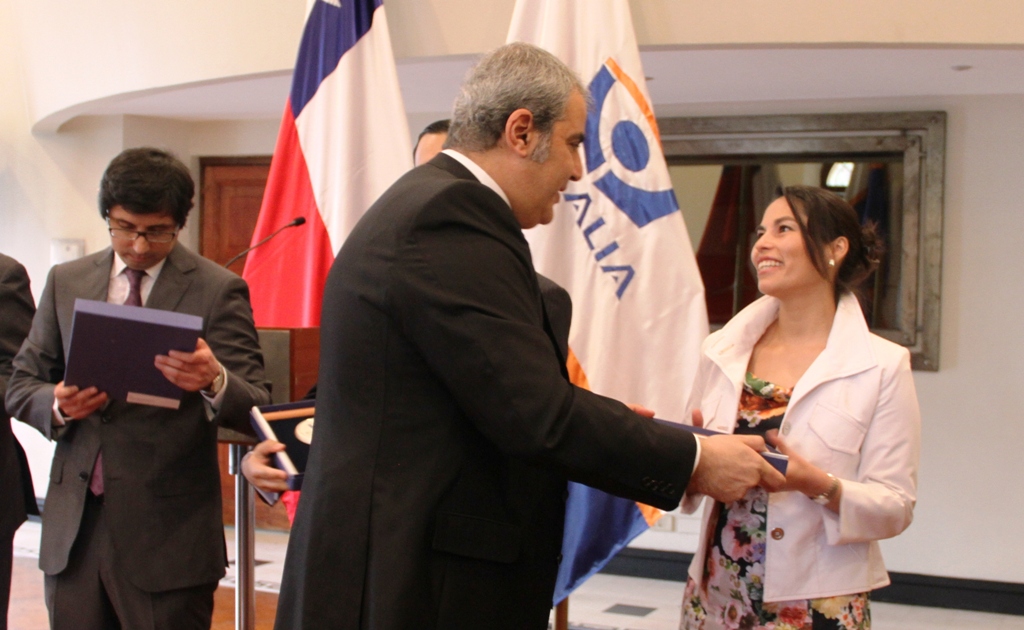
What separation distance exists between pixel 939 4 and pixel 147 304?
8.77ft

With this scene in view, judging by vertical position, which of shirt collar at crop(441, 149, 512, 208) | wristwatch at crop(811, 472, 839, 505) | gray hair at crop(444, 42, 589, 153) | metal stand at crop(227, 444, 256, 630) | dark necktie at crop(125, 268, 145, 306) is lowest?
metal stand at crop(227, 444, 256, 630)

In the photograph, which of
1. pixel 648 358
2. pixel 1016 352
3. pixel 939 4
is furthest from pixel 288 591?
pixel 1016 352

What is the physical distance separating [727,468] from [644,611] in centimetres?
329

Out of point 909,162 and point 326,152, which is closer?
point 326,152

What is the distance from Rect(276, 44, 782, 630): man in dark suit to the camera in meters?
1.24

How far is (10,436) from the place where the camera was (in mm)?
2537

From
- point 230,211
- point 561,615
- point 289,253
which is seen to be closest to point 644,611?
point 561,615

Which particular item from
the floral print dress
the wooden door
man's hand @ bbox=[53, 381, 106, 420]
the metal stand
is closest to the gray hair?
the floral print dress

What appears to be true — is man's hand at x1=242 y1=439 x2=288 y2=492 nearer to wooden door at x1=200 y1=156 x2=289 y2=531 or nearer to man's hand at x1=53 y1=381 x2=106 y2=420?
man's hand at x1=53 y1=381 x2=106 y2=420

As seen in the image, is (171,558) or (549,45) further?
(549,45)

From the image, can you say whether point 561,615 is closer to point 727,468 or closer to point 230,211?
point 727,468

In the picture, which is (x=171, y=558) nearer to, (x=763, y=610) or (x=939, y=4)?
(x=763, y=610)

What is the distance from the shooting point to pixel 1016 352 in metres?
4.57

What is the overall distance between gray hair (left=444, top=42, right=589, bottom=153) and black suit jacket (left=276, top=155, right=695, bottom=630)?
13 centimetres
